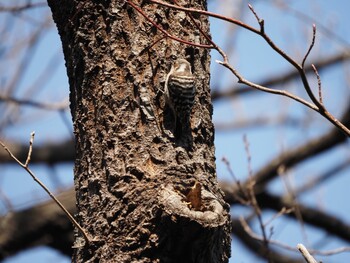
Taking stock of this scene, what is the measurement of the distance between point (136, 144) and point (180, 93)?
28cm

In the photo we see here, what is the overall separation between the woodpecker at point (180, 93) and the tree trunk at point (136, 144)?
0.03 m

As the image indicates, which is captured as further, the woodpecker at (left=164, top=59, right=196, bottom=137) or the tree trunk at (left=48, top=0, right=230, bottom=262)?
the woodpecker at (left=164, top=59, right=196, bottom=137)

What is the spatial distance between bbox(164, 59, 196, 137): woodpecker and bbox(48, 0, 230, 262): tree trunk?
0.11 ft

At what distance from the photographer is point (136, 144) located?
2.74 m

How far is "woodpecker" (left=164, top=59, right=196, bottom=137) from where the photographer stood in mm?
2807

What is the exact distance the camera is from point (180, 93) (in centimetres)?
280

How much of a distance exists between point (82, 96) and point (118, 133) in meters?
0.28

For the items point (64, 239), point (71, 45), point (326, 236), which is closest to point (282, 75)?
point (326, 236)

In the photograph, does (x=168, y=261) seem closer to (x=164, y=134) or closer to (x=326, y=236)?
(x=164, y=134)

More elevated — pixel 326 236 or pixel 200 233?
pixel 326 236

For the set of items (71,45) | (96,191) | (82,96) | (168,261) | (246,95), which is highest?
(246,95)

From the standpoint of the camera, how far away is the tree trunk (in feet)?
8.20

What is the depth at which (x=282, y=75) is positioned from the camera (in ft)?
28.2

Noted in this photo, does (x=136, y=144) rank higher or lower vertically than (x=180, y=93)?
lower
